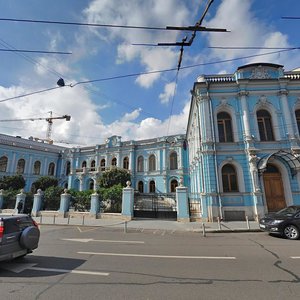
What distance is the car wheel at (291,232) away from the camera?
930cm

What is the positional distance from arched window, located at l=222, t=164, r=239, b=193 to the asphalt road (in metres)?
8.87

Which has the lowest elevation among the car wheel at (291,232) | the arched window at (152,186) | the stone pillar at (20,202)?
the car wheel at (291,232)

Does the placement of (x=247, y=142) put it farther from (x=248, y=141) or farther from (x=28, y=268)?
(x=28, y=268)

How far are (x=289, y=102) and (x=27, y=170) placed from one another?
42.4 meters

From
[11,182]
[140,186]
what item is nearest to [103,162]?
[140,186]

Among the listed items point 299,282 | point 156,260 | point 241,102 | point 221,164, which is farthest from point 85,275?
point 241,102

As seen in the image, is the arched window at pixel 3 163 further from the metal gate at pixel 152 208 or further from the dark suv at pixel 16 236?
the dark suv at pixel 16 236

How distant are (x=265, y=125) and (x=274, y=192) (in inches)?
211

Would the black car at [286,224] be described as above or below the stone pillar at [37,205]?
below

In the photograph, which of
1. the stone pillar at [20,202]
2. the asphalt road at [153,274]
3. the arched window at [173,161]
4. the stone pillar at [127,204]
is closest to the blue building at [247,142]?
the stone pillar at [127,204]

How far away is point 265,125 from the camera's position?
17.2 m

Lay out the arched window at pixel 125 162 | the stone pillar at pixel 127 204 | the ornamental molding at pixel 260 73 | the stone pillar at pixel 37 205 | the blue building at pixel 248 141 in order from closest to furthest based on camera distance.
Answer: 1. the blue building at pixel 248 141
2. the stone pillar at pixel 127 204
3. the ornamental molding at pixel 260 73
4. the stone pillar at pixel 37 205
5. the arched window at pixel 125 162

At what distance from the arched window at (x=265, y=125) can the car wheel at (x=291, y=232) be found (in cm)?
885

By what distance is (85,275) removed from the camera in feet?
15.4
